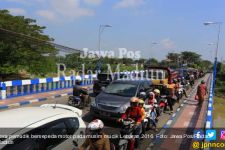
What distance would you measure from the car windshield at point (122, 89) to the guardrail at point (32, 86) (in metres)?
2.79

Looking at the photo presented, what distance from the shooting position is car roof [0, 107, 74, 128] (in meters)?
4.61

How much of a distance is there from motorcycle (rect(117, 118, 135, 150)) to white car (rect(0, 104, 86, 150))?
0.99m

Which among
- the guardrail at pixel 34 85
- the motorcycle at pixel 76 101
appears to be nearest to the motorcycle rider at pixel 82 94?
the motorcycle at pixel 76 101

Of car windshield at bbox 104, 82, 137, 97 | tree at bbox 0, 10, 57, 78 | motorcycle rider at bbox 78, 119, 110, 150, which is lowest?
motorcycle rider at bbox 78, 119, 110, 150

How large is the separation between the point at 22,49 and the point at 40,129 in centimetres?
2418

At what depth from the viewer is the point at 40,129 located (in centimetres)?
476

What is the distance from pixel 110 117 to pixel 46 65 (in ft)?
69.5

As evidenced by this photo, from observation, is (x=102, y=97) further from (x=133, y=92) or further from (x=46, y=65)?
(x=46, y=65)

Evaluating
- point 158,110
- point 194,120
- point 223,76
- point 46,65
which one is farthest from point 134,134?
point 223,76

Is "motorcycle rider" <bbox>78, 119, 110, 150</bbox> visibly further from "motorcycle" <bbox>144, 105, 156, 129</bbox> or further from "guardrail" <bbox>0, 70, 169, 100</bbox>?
"guardrail" <bbox>0, 70, 169, 100</bbox>

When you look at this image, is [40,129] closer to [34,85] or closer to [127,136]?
[127,136]

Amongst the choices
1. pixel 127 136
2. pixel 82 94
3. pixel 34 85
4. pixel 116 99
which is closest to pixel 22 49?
pixel 34 85

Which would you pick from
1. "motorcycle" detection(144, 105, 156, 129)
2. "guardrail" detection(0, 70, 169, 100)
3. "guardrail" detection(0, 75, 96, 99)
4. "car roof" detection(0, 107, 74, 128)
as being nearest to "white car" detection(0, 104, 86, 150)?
"car roof" detection(0, 107, 74, 128)

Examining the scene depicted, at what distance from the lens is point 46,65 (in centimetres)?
2994
